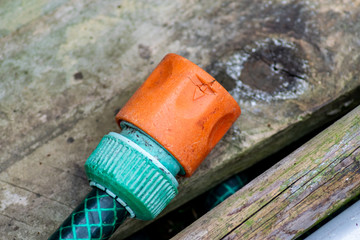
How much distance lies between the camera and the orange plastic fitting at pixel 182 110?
3.48 feet

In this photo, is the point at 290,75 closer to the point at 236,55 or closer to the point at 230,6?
the point at 236,55

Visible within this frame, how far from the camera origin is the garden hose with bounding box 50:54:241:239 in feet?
3.47

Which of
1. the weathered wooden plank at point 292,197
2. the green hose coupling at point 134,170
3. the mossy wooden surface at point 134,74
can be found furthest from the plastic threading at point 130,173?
the mossy wooden surface at point 134,74

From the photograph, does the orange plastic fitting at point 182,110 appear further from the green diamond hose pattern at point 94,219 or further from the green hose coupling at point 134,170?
A: the green diamond hose pattern at point 94,219

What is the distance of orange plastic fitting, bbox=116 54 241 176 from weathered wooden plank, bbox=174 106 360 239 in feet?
0.61

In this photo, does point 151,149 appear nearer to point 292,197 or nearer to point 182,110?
point 182,110

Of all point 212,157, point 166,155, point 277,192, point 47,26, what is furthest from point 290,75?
point 47,26

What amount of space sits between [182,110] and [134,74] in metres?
0.50

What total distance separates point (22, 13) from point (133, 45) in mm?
513

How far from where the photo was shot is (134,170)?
105 centimetres

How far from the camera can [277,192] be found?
1109mm

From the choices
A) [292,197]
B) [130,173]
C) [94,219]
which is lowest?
[292,197]

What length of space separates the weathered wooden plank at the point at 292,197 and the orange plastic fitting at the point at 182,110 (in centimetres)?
19

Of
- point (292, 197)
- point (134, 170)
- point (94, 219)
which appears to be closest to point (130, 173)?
point (134, 170)
